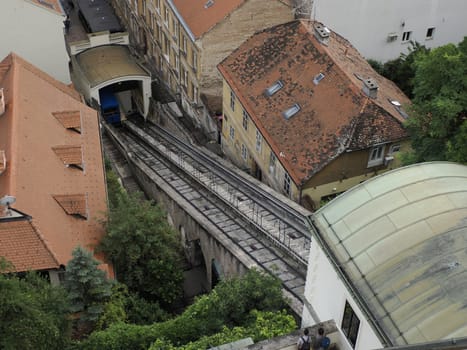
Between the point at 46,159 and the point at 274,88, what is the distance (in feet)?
54.2

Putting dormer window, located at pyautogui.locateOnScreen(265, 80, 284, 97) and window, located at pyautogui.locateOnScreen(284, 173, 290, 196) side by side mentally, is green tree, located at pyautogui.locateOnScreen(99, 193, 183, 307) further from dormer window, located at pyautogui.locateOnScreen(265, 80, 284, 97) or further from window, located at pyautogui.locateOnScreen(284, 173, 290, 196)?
dormer window, located at pyautogui.locateOnScreen(265, 80, 284, 97)

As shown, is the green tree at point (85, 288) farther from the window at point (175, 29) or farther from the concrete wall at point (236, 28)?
the window at point (175, 29)

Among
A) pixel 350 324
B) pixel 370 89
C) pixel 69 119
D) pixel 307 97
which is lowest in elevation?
Answer: pixel 350 324

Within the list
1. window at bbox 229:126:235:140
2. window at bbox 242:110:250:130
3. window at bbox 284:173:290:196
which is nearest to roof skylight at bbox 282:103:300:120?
window at bbox 242:110:250:130

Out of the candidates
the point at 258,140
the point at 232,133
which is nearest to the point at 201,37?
the point at 232,133

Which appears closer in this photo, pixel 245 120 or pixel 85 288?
pixel 85 288

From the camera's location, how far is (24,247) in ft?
97.9

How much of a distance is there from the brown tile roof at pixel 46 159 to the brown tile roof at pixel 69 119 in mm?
335

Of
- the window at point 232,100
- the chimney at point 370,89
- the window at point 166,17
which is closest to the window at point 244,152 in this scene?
the window at point 232,100

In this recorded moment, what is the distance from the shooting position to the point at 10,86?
39188 millimetres

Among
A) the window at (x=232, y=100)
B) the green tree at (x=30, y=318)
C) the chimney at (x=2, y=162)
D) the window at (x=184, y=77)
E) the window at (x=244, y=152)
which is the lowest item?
the green tree at (x=30, y=318)

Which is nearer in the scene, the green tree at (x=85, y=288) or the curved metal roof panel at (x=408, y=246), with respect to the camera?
the curved metal roof panel at (x=408, y=246)

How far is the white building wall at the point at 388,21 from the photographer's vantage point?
52844 mm

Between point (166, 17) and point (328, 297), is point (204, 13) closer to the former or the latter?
point (166, 17)
